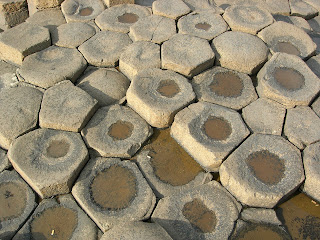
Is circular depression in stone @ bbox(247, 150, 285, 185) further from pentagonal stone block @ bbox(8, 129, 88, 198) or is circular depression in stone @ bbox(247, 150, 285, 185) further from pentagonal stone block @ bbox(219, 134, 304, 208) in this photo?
pentagonal stone block @ bbox(8, 129, 88, 198)

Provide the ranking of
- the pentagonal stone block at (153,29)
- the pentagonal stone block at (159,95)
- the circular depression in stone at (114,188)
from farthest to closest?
1. the pentagonal stone block at (153,29)
2. the pentagonal stone block at (159,95)
3. the circular depression in stone at (114,188)

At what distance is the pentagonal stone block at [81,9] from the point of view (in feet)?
12.3

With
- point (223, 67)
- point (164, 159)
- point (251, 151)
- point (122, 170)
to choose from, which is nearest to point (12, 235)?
point (122, 170)

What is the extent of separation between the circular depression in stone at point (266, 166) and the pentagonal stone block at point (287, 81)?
0.64 m

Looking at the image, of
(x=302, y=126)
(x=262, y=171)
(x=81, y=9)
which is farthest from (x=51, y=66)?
(x=302, y=126)

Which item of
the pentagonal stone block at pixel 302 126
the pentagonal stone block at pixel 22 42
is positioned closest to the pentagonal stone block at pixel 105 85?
the pentagonal stone block at pixel 22 42

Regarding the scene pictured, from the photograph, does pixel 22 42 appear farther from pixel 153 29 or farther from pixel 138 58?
pixel 153 29

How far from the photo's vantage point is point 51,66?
312 centimetres

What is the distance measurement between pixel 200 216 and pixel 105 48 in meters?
2.07

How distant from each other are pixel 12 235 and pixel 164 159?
4.29ft

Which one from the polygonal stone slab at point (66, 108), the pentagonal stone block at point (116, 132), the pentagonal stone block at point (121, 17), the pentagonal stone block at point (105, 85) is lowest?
the pentagonal stone block at point (116, 132)

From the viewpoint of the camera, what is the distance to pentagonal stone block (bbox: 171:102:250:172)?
2.53 m

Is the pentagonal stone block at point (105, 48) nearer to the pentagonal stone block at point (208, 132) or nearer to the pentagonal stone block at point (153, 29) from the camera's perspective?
the pentagonal stone block at point (153, 29)

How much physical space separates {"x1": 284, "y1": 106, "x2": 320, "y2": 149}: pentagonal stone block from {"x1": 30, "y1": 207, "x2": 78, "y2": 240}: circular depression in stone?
1.97m
